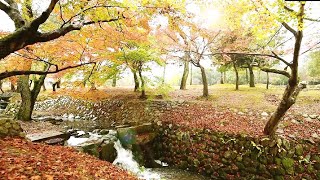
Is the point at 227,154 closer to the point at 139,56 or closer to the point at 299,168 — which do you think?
the point at 299,168

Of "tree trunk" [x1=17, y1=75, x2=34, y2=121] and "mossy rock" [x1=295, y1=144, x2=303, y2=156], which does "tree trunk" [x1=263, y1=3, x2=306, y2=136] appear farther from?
"tree trunk" [x1=17, y1=75, x2=34, y2=121]

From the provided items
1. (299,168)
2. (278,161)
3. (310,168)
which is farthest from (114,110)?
(310,168)

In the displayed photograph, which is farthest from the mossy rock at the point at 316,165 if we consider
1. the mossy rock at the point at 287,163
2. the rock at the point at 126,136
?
the rock at the point at 126,136

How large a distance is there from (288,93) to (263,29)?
245 centimetres

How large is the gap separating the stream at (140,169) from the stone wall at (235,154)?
568 millimetres

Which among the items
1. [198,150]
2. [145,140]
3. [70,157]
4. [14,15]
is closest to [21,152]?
[70,157]

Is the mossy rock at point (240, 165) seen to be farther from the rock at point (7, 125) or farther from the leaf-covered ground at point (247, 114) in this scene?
the rock at point (7, 125)

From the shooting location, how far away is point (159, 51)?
570 inches

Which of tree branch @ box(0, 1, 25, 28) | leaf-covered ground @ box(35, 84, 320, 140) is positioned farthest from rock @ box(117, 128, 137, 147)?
tree branch @ box(0, 1, 25, 28)

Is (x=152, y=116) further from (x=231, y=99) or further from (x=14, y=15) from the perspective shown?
(x=14, y=15)

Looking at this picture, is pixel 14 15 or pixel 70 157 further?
pixel 70 157

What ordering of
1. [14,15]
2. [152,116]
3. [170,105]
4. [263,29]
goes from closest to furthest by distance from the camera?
[14,15]
[263,29]
[152,116]
[170,105]

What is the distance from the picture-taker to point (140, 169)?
9.45m

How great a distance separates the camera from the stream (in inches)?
358
